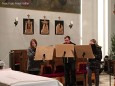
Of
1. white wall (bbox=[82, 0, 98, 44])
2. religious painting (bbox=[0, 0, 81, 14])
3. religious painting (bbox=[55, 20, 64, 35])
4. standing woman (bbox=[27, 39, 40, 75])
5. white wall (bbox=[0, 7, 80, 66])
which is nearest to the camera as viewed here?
standing woman (bbox=[27, 39, 40, 75])

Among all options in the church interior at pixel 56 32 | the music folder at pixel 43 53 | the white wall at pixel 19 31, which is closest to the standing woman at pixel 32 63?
the church interior at pixel 56 32

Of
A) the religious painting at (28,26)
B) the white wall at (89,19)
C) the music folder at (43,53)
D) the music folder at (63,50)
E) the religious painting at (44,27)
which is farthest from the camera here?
the white wall at (89,19)

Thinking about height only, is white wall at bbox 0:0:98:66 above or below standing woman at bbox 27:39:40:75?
above

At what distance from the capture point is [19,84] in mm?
4133

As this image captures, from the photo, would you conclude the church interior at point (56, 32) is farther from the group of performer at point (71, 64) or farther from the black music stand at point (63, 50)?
the group of performer at point (71, 64)

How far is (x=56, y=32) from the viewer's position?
45.6 ft

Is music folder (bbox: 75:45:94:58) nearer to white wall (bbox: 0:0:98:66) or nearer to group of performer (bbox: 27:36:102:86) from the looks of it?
group of performer (bbox: 27:36:102:86)

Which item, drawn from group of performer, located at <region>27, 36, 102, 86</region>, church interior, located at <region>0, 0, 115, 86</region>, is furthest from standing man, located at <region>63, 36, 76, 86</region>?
church interior, located at <region>0, 0, 115, 86</region>

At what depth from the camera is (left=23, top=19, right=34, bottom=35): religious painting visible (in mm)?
12870

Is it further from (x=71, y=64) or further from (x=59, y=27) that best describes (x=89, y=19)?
(x=71, y=64)

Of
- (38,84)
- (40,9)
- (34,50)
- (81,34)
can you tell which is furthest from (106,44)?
(38,84)

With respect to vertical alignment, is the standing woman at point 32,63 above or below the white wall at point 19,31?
below

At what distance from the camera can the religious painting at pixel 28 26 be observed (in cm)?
1287

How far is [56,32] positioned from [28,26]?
1.66 meters
